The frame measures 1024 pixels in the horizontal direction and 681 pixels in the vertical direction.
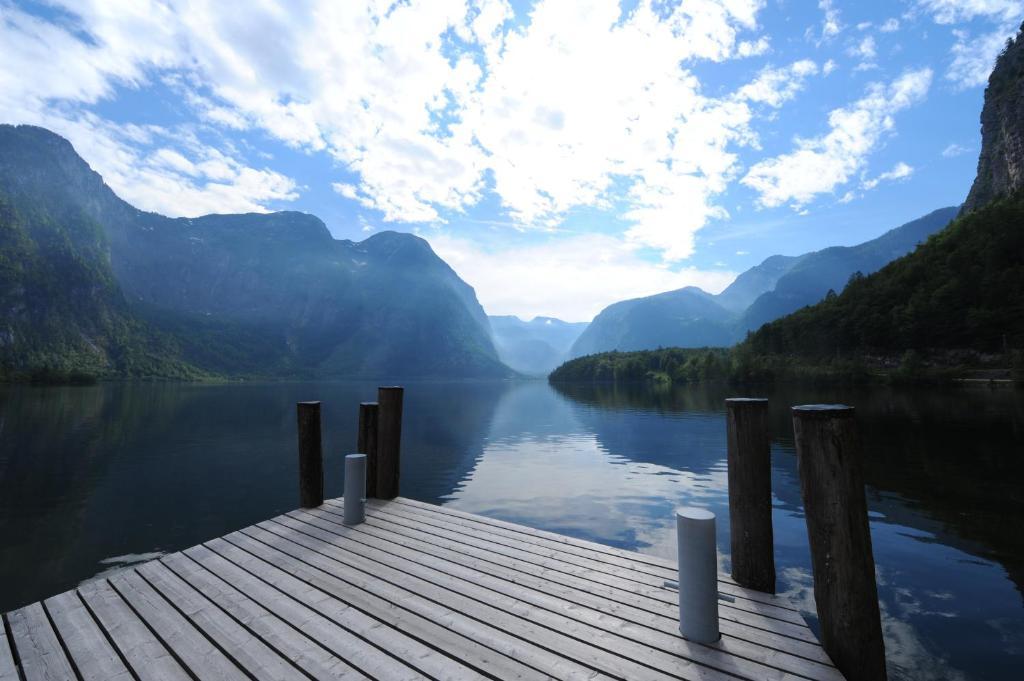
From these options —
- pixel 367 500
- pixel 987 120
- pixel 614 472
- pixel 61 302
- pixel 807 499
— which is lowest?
pixel 614 472

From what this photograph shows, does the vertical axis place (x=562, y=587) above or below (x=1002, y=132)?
below

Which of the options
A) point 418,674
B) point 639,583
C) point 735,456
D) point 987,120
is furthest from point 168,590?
point 987,120

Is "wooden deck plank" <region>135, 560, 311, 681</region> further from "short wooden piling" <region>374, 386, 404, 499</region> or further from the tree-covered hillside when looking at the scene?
the tree-covered hillside

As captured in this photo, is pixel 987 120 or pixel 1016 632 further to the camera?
pixel 987 120

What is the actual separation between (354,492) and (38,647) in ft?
13.3

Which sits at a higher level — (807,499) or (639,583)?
(807,499)

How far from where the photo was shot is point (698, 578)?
4.33 m

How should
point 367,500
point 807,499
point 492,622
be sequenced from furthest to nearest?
1. point 367,500
2. point 492,622
3. point 807,499

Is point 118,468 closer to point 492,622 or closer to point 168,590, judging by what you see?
point 168,590

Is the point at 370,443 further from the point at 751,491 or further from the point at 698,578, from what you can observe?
the point at 751,491

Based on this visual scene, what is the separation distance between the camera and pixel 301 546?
692 cm

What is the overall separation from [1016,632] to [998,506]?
8.47m

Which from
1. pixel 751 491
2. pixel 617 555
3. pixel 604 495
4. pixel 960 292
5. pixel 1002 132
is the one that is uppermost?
pixel 1002 132

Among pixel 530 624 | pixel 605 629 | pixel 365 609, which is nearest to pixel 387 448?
pixel 365 609
